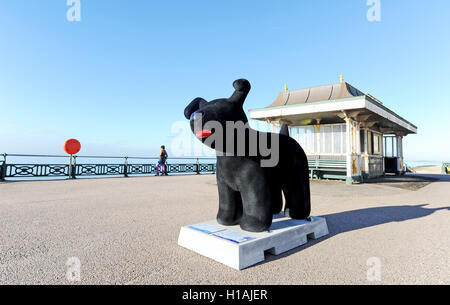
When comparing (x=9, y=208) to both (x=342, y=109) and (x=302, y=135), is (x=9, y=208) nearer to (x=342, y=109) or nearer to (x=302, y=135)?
(x=342, y=109)

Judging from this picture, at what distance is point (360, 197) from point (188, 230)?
5878 millimetres

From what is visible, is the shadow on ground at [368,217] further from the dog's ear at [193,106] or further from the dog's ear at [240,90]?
the dog's ear at [193,106]

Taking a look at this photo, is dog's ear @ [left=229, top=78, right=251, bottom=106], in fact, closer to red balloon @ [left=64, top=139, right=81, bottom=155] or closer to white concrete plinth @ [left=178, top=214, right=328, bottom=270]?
white concrete plinth @ [left=178, top=214, right=328, bottom=270]

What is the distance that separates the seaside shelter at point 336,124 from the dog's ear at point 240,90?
26.5 feet

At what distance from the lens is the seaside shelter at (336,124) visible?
975cm

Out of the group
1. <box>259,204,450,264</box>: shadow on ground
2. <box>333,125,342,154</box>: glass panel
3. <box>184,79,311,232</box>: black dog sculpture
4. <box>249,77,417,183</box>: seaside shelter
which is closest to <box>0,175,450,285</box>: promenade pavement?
<box>259,204,450,264</box>: shadow on ground

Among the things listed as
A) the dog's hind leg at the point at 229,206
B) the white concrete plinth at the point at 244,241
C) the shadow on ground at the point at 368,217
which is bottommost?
the shadow on ground at the point at 368,217

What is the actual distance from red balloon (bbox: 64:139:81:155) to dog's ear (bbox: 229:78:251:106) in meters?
12.0

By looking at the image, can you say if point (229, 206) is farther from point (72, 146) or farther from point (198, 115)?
point (72, 146)

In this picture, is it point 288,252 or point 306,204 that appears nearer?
point 288,252

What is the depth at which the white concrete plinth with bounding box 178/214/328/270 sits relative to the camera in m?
2.23

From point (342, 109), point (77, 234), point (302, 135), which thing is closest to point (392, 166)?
point (302, 135)

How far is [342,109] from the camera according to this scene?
9.38 metres

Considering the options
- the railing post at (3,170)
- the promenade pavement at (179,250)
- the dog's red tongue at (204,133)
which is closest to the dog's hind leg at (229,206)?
→ the promenade pavement at (179,250)
